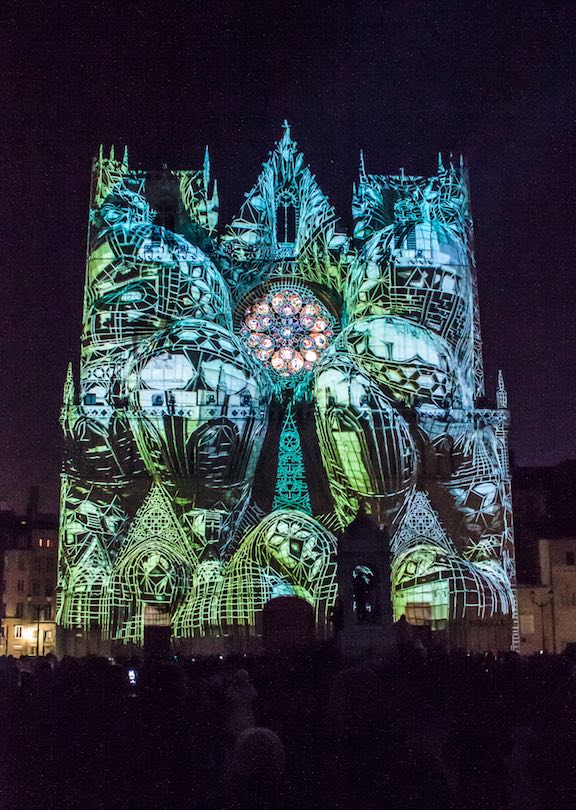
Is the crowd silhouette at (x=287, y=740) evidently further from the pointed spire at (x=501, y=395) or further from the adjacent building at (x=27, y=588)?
the adjacent building at (x=27, y=588)

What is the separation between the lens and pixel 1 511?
6225 cm

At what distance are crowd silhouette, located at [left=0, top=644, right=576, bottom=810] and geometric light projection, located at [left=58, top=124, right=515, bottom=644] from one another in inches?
821

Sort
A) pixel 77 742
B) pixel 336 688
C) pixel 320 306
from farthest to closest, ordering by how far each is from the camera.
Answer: pixel 320 306 < pixel 77 742 < pixel 336 688

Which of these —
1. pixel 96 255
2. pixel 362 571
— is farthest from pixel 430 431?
pixel 96 255

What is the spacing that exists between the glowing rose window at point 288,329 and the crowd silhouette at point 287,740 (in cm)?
2748

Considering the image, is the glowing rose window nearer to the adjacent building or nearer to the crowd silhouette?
the adjacent building

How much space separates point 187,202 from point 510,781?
114 ft

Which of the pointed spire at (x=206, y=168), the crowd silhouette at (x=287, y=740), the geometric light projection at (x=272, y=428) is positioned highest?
the pointed spire at (x=206, y=168)

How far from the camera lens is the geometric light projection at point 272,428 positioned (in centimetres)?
3350

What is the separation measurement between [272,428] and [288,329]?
4975mm

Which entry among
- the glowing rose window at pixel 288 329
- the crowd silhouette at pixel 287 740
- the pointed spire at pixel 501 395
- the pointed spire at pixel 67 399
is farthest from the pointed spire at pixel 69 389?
the crowd silhouette at pixel 287 740

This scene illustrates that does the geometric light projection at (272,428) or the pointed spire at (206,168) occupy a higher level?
the pointed spire at (206,168)

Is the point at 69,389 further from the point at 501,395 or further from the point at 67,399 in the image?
the point at 501,395

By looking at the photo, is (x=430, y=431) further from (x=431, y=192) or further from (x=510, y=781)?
(x=510, y=781)
